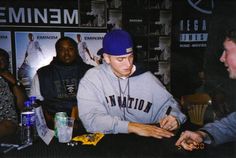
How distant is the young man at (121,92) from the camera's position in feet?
5.12

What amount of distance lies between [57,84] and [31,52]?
0.28 m

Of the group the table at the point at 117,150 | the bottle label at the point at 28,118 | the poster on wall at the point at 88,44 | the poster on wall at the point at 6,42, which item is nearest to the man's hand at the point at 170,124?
the table at the point at 117,150

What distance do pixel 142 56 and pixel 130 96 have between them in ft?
1.51

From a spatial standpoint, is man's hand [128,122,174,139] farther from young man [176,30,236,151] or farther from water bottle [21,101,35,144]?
water bottle [21,101,35,144]

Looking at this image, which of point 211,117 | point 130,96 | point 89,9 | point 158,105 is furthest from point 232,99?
point 89,9

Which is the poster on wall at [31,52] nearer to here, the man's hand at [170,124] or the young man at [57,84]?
the young man at [57,84]

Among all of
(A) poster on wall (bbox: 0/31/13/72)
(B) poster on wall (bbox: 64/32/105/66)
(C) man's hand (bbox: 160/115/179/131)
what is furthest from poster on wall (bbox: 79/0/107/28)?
(C) man's hand (bbox: 160/115/179/131)

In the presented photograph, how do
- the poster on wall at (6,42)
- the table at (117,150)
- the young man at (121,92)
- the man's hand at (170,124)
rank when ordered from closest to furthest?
the table at (117,150) < the man's hand at (170,124) < the young man at (121,92) < the poster on wall at (6,42)

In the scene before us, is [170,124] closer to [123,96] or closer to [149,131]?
[149,131]

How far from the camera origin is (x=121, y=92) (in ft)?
5.66

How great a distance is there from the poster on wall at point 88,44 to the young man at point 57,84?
6 centimetres

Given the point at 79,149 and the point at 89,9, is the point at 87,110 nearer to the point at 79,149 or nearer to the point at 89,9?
the point at 79,149

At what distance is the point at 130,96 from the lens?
5.72 feet

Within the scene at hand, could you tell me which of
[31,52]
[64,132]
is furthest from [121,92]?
[31,52]
